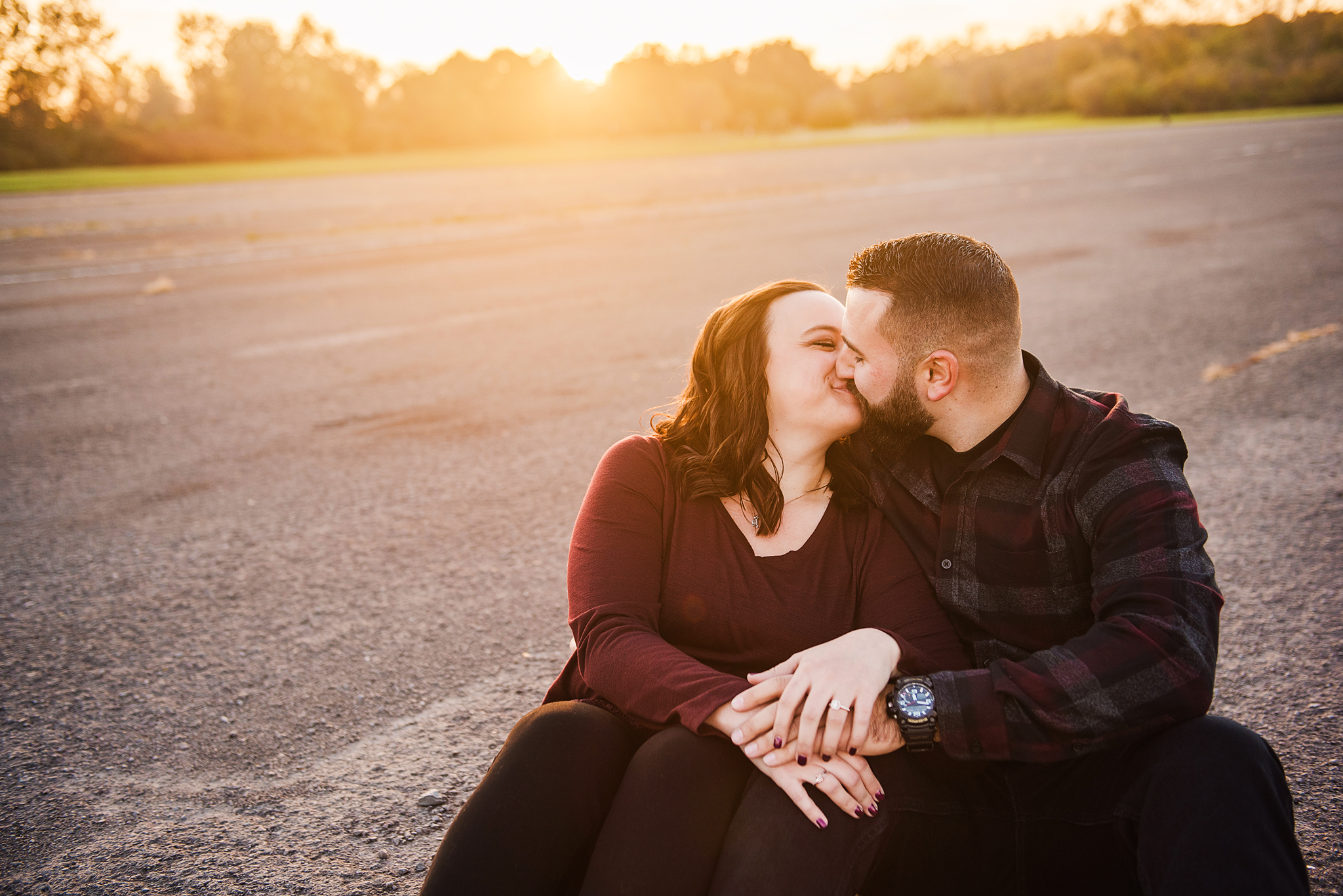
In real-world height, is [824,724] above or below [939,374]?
below

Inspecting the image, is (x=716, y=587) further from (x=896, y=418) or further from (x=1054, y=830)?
(x=1054, y=830)

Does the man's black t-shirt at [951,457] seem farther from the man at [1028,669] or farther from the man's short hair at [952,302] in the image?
the man's short hair at [952,302]

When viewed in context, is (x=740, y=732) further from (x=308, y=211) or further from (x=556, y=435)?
(x=308, y=211)

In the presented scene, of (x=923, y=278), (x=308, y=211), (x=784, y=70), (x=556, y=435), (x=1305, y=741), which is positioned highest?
(x=784, y=70)

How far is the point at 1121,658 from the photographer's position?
5.60 feet

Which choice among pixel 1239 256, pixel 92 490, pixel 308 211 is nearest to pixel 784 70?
pixel 308 211

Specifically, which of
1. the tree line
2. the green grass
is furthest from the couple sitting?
the tree line

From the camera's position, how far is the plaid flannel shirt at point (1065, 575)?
1.71 meters

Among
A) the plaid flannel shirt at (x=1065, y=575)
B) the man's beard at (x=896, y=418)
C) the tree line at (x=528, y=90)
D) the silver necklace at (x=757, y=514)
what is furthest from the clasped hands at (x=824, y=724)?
the tree line at (x=528, y=90)

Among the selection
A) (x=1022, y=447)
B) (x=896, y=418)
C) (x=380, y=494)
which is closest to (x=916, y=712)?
(x=1022, y=447)

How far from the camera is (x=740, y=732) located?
1.82 m

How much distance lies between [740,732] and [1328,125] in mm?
47132

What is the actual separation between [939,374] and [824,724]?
0.92 meters

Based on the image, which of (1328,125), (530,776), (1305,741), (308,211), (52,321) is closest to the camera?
(530,776)
